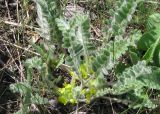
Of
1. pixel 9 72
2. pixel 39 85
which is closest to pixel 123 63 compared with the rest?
pixel 39 85

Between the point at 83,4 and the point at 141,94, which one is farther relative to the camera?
the point at 83,4

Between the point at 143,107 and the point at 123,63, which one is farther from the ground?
the point at 123,63

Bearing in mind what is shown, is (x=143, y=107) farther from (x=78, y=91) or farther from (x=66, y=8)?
(x=66, y=8)

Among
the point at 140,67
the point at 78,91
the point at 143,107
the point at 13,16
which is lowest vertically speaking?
the point at 143,107

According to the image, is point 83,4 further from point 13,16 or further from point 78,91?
point 78,91

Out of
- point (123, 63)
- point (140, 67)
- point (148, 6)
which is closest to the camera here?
point (140, 67)

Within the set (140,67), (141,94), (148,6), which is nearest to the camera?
(140,67)

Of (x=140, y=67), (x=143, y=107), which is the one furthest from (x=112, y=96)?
(x=140, y=67)

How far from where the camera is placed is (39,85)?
6.77 feet

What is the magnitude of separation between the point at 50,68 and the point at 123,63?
1.30ft

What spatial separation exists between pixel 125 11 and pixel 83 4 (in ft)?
1.72

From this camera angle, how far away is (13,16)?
2404mm

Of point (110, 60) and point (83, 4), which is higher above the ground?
point (83, 4)

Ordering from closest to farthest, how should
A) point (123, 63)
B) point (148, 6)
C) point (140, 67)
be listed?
point (140, 67)
point (123, 63)
point (148, 6)
